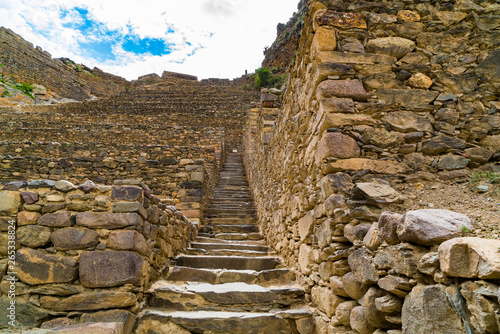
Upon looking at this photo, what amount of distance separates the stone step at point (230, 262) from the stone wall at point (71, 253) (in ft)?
4.50

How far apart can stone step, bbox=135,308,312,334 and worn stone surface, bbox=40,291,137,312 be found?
1.13 feet

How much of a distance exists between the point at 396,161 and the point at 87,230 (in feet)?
8.99

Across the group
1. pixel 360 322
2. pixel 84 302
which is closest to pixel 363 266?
pixel 360 322

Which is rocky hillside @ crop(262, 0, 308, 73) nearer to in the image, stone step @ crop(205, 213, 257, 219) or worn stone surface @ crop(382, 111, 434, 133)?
stone step @ crop(205, 213, 257, 219)

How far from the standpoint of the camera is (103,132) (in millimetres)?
10945

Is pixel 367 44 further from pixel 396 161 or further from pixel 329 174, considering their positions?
pixel 329 174

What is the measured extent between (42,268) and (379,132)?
309cm

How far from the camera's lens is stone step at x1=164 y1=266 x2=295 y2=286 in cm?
328

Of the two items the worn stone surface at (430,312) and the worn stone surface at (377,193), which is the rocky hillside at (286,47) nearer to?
the worn stone surface at (377,193)

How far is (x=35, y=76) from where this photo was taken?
19219 mm

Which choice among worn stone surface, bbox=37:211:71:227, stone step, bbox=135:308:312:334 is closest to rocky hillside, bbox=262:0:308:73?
stone step, bbox=135:308:312:334

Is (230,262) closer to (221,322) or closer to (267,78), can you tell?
(221,322)

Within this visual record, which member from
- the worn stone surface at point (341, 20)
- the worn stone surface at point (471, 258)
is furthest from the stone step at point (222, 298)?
the worn stone surface at point (341, 20)

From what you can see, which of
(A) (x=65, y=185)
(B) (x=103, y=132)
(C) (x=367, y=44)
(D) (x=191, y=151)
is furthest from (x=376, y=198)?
(B) (x=103, y=132)
